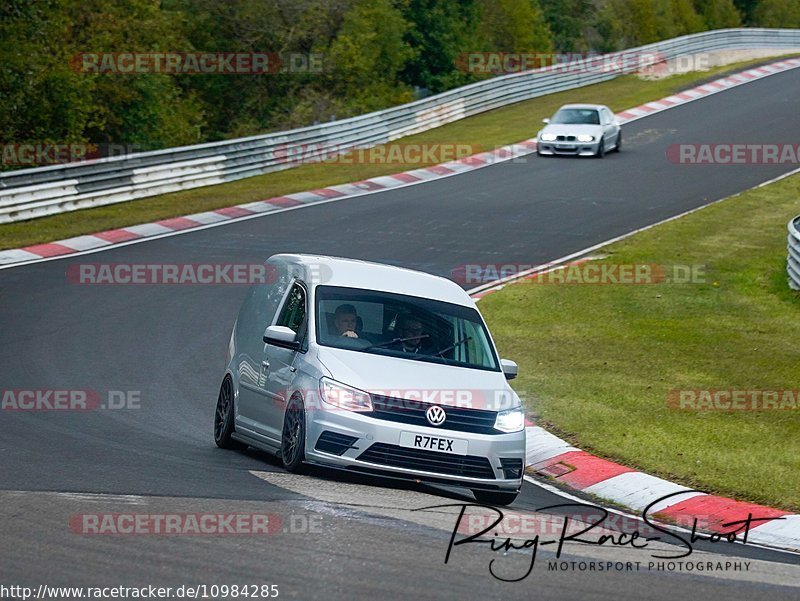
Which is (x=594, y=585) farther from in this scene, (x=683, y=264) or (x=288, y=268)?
(x=683, y=264)

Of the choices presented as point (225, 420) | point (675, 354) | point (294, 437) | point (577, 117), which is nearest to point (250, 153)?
point (577, 117)

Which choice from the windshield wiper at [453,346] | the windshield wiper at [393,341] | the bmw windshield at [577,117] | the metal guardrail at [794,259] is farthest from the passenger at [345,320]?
the bmw windshield at [577,117]

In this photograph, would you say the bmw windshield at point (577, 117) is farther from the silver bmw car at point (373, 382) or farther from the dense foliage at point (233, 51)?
the silver bmw car at point (373, 382)

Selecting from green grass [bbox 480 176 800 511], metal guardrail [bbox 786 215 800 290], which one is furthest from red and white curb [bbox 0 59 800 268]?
metal guardrail [bbox 786 215 800 290]

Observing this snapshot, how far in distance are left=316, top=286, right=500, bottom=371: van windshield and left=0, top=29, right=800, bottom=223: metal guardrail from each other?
607 inches

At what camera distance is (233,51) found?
49562mm

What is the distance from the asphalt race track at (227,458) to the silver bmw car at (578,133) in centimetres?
555

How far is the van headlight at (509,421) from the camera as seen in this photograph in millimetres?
9789

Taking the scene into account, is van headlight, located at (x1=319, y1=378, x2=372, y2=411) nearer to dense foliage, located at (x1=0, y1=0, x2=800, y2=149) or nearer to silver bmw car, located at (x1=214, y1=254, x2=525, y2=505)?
silver bmw car, located at (x1=214, y1=254, x2=525, y2=505)

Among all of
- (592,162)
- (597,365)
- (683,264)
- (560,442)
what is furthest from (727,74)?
(560,442)

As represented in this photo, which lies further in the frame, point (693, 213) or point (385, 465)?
point (693, 213)

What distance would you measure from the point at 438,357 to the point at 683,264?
42.6ft

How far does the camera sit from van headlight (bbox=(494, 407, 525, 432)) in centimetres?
979

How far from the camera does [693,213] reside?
27266mm
